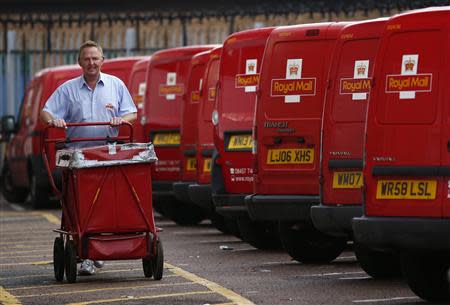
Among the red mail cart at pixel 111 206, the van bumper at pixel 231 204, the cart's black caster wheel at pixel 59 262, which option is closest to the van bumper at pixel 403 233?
the red mail cart at pixel 111 206

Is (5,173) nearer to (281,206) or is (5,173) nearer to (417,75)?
(281,206)

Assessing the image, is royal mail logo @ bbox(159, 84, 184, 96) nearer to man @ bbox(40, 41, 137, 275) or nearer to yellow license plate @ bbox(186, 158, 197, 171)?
yellow license plate @ bbox(186, 158, 197, 171)

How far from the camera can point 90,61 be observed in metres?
14.4

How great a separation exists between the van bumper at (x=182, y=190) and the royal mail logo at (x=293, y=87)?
4.91 meters

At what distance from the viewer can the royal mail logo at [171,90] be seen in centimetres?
2147

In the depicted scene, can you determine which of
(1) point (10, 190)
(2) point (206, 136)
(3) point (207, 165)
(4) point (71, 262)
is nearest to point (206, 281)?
(4) point (71, 262)

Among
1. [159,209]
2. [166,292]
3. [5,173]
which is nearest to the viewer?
[166,292]

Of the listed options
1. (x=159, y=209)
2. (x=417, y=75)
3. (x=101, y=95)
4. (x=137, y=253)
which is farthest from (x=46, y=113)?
(x=159, y=209)

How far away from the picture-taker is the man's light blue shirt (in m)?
14.3

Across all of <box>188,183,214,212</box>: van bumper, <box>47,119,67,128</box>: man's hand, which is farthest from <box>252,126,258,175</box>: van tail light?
<box>188,183,214,212</box>: van bumper

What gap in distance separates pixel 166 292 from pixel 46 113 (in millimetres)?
2246

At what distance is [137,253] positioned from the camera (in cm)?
1364

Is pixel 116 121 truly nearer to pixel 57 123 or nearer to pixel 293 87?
pixel 57 123

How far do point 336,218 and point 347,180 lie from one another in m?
0.40
